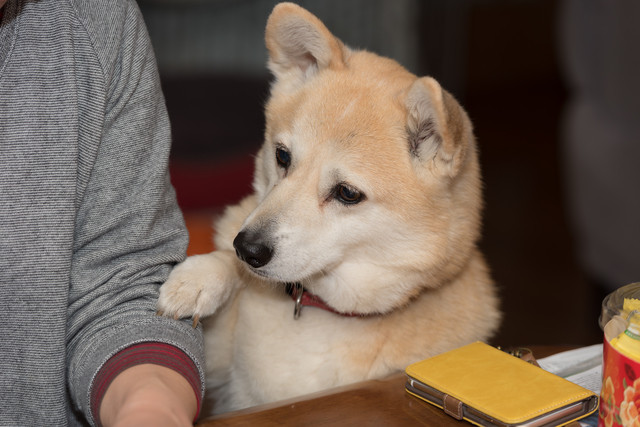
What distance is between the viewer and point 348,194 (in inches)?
52.2

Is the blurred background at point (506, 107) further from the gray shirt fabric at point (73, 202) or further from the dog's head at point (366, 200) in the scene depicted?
the gray shirt fabric at point (73, 202)

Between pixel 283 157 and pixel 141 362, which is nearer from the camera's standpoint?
pixel 141 362

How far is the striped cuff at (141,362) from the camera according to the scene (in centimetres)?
95

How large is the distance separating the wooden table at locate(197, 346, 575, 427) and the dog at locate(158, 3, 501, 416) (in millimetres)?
352

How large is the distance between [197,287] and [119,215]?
0.18 meters

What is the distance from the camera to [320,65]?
56.9 inches

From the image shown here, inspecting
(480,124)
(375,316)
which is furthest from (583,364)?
(480,124)

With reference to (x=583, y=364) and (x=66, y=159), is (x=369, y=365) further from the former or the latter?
(x=66, y=159)

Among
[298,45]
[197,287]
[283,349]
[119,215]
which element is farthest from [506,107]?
[119,215]

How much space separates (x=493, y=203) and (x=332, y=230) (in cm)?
266

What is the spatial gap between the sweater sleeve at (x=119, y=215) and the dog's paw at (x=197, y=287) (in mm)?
24

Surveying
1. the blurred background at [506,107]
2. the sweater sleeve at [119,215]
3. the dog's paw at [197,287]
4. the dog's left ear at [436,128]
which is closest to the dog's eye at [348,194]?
the dog's left ear at [436,128]

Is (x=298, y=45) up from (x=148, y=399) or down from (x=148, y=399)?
up

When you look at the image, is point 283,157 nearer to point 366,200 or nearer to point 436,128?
point 366,200
